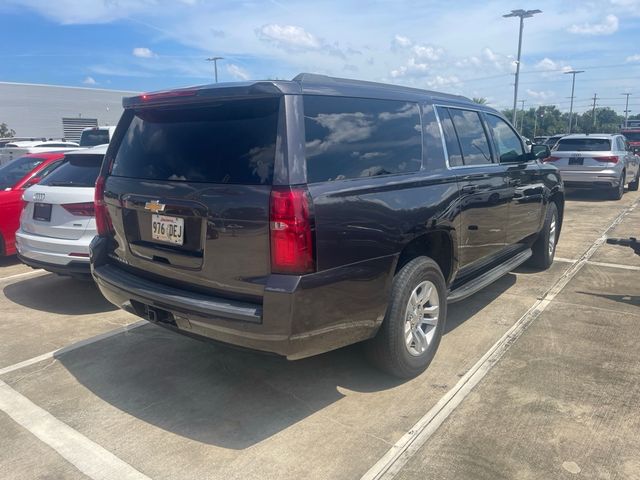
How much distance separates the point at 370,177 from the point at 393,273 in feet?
2.02

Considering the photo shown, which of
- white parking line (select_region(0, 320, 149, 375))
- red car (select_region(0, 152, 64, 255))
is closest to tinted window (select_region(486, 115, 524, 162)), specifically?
white parking line (select_region(0, 320, 149, 375))

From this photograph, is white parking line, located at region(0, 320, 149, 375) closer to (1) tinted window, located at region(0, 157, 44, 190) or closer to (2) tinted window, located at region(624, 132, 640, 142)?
(1) tinted window, located at region(0, 157, 44, 190)

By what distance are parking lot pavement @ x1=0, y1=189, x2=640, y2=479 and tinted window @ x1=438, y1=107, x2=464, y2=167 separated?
1.46 metres

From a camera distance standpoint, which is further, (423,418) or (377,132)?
(377,132)

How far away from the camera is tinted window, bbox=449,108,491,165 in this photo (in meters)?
4.29

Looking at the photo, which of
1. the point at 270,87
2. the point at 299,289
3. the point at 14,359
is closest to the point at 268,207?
the point at 299,289

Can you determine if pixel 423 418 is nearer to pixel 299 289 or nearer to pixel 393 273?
pixel 393 273

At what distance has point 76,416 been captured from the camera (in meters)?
3.25

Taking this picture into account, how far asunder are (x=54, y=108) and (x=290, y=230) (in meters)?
51.3

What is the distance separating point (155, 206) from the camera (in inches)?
125

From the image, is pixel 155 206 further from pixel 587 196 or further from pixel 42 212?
pixel 587 196

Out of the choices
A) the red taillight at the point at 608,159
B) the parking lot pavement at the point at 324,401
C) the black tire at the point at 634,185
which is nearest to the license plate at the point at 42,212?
the parking lot pavement at the point at 324,401

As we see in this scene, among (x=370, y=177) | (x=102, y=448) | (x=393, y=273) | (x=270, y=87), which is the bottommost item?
(x=102, y=448)

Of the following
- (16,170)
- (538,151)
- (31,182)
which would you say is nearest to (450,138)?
(538,151)
